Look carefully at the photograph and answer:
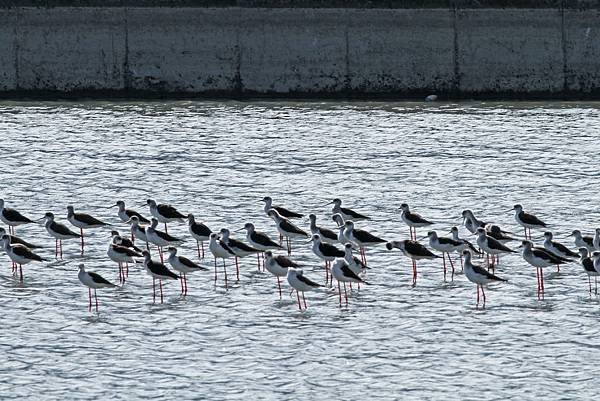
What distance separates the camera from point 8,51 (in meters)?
42.5

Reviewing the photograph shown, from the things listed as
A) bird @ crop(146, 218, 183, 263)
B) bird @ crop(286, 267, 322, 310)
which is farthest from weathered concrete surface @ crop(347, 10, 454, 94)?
bird @ crop(286, 267, 322, 310)

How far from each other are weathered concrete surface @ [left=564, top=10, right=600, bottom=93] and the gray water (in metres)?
1.92

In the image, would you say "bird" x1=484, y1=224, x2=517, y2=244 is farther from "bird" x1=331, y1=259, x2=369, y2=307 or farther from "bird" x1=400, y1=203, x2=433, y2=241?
"bird" x1=331, y1=259, x2=369, y2=307

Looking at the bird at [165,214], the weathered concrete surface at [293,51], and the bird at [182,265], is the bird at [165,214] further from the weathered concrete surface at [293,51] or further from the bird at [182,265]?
the weathered concrete surface at [293,51]

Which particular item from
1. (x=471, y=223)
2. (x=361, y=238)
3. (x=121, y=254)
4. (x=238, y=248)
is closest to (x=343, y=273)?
(x=238, y=248)

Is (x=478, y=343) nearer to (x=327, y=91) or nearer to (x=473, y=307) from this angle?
(x=473, y=307)

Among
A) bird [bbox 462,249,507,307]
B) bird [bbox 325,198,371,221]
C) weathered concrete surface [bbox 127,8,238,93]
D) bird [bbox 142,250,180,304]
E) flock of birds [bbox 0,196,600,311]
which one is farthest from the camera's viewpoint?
weathered concrete surface [bbox 127,8,238,93]

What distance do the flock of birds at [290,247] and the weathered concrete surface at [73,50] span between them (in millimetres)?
17252

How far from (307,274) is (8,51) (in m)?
23.0

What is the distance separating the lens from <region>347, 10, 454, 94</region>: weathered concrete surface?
136 ft

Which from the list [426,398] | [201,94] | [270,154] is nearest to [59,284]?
[426,398]

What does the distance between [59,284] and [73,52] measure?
70.2 feet

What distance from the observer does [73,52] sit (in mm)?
42094

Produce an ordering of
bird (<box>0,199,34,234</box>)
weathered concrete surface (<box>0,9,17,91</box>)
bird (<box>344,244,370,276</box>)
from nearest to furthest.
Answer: bird (<box>344,244,370,276</box>) → bird (<box>0,199,34,234</box>) → weathered concrete surface (<box>0,9,17,91</box>)
